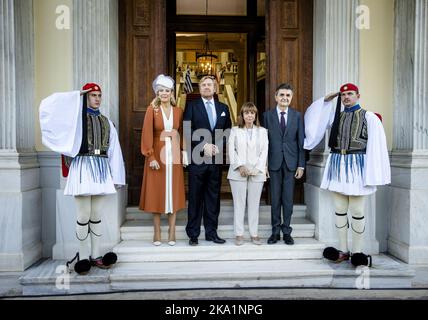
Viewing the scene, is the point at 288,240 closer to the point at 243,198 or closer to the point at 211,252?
the point at 243,198

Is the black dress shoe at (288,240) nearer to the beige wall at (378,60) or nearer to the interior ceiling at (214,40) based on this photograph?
the beige wall at (378,60)

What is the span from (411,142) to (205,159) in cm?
256

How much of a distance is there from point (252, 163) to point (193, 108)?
3.21 ft

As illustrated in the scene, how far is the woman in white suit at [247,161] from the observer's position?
4.90 m

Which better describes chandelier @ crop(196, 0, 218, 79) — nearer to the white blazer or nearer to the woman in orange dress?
the woman in orange dress

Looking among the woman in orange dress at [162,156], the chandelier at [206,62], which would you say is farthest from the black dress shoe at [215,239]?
the chandelier at [206,62]

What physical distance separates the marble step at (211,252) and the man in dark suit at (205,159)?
143 millimetres

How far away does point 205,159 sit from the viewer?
5.03 metres

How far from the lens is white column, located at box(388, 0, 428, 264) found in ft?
16.9

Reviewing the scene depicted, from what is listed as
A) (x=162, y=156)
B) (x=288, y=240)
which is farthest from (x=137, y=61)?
(x=288, y=240)

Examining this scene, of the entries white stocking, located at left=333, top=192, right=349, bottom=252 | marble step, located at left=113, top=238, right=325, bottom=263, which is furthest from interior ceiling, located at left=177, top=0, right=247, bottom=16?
marble step, located at left=113, top=238, right=325, bottom=263

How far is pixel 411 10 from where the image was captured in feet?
17.5

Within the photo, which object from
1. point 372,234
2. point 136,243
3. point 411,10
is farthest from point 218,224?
point 411,10

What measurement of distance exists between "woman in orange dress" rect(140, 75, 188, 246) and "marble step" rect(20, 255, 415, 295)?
572 millimetres
